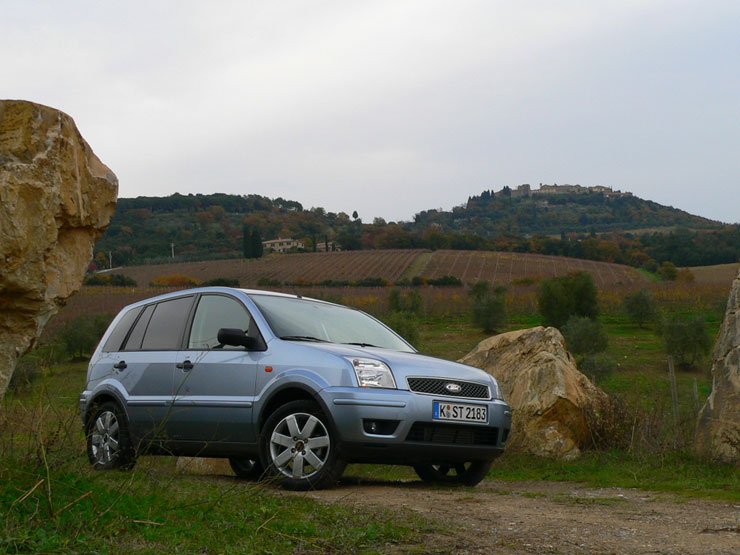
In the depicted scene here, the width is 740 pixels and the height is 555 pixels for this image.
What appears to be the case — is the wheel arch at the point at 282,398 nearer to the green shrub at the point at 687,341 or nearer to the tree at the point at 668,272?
the green shrub at the point at 687,341

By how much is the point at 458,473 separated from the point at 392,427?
1603mm

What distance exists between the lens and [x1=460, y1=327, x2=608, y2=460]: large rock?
11609 millimetres

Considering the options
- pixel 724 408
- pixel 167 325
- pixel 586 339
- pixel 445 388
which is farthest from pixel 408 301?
pixel 445 388

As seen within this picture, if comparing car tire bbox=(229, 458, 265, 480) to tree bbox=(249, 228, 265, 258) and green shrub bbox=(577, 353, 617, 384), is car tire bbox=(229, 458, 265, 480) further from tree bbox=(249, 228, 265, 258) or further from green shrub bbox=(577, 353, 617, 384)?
tree bbox=(249, 228, 265, 258)

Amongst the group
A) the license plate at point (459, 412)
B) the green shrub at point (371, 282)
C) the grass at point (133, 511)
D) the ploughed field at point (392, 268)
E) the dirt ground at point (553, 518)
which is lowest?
the dirt ground at point (553, 518)

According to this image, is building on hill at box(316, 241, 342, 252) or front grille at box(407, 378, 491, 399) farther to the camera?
building on hill at box(316, 241, 342, 252)

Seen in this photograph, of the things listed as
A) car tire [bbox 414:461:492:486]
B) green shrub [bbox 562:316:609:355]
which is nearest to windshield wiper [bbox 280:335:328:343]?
car tire [bbox 414:461:492:486]

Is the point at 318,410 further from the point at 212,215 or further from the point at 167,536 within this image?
the point at 212,215

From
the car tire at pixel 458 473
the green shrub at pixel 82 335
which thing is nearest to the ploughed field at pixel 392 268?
the green shrub at pixel 82 335

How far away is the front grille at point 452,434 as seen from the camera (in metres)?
7.58

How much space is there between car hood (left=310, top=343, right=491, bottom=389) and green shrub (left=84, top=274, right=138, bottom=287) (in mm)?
75396

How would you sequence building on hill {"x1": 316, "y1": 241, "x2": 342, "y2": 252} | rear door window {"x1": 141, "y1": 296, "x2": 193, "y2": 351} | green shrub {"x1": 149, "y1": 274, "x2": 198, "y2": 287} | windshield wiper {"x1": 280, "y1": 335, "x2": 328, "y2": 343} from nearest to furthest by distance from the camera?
windshield wiper {"x1": 280, "y1": 335, "x2": 328, "y2": 343} → rear door window {"x1": 141, "y1": 296, "x2": 193, "y2": 351} → green shrub {"x1": 149, "y1": 274, "x2": 198, "y2": 287} → building on hill {"x1": 316, "y1": 241, "x2": 342, "y2": 252}

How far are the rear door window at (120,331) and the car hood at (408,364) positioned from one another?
8.37ft

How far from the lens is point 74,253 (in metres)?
5.88
